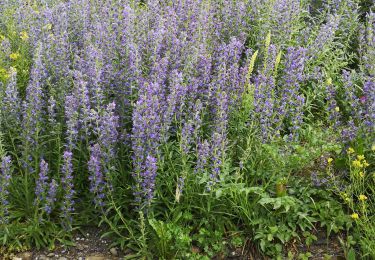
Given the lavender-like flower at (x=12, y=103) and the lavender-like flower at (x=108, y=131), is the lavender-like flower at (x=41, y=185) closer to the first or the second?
the lavender-like flower at (x=108, y=131)

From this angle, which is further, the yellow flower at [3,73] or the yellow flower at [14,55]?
the yellow flower at [14,55]

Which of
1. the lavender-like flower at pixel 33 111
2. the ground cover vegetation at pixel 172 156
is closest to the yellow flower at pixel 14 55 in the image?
the ground cover vegetation at pixel 172 156

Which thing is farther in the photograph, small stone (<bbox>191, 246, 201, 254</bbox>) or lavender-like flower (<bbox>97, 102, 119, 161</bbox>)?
small stone (<bbox>191, 246, 201, 254</bbox>)

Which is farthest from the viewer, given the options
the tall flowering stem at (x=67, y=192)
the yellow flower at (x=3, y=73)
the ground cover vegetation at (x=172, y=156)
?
the yellow flower at (x=3, y=73)

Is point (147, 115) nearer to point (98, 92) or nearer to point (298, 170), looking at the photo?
point (98, 92)

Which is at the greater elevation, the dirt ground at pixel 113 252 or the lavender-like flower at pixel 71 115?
the lavender-like flower at pixel 71 115

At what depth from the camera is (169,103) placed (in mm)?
3795

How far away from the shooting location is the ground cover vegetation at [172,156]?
3773 millimetres

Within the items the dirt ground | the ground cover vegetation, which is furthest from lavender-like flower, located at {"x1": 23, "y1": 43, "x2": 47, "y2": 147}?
the dirt ground

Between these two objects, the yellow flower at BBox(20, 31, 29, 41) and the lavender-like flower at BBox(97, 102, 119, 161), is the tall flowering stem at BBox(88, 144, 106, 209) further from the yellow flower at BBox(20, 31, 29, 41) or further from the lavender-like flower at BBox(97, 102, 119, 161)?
the yellow flower at BBox(20, 31, 29, 41)

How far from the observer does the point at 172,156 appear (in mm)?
4102

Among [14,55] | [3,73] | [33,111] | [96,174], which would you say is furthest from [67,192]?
[14,55]

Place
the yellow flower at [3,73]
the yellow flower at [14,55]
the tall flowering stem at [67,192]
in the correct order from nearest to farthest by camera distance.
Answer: the tall flowering stem at [67,192] → the yellow flower at [3,73] → the yellow flower at [14,55]

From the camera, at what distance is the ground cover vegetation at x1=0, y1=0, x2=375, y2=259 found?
12.4ft
